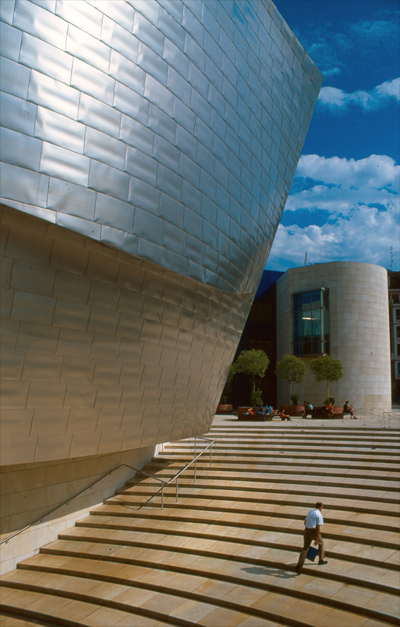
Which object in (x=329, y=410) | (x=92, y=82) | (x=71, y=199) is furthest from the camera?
(x=329, y=410)

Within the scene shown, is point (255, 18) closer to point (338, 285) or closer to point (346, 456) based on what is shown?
point (346, 456)

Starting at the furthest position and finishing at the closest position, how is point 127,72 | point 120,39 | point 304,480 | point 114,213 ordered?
point 304,480, point 127,72, point 120,39, point 114,213

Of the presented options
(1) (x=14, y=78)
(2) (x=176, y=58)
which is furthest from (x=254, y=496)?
(1) (x=14, y=78)

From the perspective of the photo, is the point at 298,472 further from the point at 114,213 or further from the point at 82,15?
the point at 82,15

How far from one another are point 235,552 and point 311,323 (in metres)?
28.7

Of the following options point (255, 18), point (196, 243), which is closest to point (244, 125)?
point (255, 18)

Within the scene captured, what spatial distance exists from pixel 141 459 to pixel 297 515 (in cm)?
653

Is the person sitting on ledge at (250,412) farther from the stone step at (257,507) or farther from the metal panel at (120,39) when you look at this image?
the metal panel at (120,39)

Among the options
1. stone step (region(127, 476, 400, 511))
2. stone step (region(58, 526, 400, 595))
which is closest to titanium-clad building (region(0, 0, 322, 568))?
stone step (region(58, 526, 400, 595))

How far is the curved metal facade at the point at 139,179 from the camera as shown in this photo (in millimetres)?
7164

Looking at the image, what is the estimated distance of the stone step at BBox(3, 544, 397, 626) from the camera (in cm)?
746

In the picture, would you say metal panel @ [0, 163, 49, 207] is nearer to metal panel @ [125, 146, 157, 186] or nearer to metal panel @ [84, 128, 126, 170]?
metal panel @ [84, 128, 126, 170]

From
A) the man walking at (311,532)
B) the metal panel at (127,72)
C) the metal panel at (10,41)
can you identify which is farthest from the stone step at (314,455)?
the metal panel at (10,41)

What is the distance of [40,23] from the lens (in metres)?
7.13
